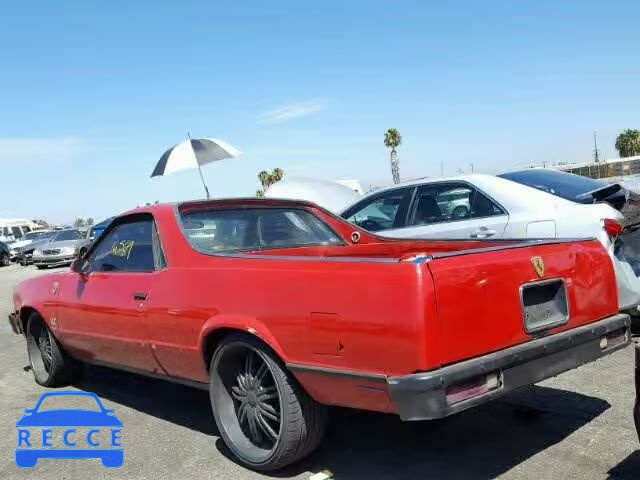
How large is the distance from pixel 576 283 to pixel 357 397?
1407 mm

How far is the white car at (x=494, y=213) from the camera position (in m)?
5.05

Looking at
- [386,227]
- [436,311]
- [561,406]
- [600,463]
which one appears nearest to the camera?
[436,311]

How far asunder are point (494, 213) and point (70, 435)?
4.03 m

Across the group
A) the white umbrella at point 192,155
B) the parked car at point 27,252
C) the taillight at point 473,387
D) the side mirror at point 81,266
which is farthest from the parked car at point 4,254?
the taillight at point 473,387

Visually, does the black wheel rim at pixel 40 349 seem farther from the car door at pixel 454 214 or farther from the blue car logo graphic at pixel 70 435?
the car door at pixel 454 214

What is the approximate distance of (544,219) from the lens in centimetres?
553

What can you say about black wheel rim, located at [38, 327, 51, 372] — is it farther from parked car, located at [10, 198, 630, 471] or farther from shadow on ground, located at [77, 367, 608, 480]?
shadow on ground, located at [77, 367, 608, 480]

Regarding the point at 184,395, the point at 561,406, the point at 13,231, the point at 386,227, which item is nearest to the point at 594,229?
the point at 561,406

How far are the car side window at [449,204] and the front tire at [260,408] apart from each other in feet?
10.7

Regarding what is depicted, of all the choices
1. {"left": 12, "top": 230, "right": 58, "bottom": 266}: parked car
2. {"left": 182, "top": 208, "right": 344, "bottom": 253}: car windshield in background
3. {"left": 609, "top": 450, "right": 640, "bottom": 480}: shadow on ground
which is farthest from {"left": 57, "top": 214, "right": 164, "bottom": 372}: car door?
{"left": 12, "top": 230, "right": 58, "bottom": 266}: parked car

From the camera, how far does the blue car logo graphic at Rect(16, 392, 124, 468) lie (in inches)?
157

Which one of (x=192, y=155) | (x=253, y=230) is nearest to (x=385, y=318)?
(x=253, y=230)

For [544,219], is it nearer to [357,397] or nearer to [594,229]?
[594,229]

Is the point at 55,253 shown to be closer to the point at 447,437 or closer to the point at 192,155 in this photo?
the point at 192,155
